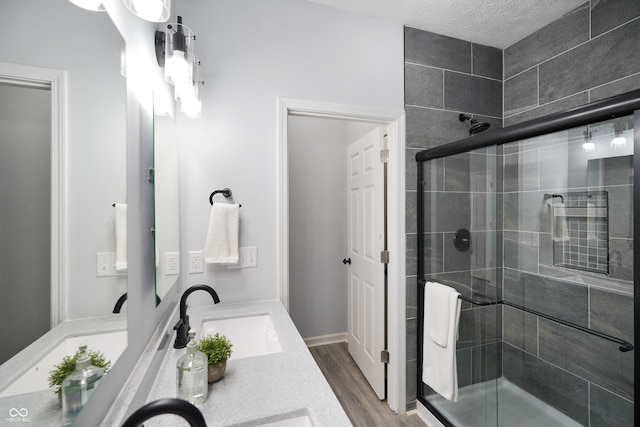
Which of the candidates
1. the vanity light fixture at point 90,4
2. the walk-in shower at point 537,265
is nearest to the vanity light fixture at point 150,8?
the vanity light fixture at point 90,4

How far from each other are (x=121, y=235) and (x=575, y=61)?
260 cm

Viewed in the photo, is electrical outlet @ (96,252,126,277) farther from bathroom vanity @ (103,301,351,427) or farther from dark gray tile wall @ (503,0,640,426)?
dark gray tile wall @ (503,0,640,426)

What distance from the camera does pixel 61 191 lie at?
0.51 m

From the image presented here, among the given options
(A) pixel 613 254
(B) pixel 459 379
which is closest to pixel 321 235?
(B) pixel 459 379

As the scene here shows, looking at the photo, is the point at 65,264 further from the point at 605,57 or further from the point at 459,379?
the point at 605,57

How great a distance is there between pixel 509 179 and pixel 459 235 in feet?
1.39

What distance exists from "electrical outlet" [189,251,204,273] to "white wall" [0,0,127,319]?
0.76 meters

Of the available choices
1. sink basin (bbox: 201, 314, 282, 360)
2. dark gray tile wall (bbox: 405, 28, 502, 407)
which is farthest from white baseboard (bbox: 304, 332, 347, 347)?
sink basin (bbox: 201, 314, 282, 360)

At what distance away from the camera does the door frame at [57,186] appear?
18.6 inches

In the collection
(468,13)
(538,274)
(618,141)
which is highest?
(468,13)

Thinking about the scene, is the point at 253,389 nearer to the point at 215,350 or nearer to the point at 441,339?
the point at 215,350

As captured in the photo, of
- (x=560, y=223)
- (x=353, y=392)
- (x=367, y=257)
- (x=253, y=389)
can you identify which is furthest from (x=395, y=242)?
(x=253, y=389)

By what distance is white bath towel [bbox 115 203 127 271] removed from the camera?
732mm

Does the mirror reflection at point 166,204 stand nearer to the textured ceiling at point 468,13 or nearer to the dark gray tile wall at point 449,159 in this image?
the textured ceiling at point 468,13
